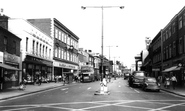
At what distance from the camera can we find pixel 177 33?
34719mm

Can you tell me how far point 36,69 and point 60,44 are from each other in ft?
51.2

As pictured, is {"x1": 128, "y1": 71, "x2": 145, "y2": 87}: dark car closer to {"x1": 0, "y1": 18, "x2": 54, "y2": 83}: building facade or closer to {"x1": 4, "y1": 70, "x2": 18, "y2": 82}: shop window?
{"x1": 0, "y1": 18, "x2": 54, "y2": 83}: building facade

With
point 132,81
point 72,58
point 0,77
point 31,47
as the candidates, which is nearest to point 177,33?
point 132,81

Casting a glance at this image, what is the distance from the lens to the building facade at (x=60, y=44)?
47.4m

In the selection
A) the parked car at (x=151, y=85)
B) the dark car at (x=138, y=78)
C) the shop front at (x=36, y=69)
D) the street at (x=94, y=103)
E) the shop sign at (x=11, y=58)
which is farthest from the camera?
the shop front at (x=36, y=69)

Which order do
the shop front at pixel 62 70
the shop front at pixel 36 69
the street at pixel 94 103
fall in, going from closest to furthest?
the street at pixel 94 103 < the shop front at pixel 36 69 < the shop front at pixel 62 70

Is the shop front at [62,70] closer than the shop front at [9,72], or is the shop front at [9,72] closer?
the shop front at [9,72]

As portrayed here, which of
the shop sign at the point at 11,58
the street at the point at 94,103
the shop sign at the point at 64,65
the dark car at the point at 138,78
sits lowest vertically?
the street at the point at 94,103

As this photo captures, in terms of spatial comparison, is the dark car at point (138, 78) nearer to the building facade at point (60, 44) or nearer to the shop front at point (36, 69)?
the shop front at point (36, 69)

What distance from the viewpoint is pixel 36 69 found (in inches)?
1513

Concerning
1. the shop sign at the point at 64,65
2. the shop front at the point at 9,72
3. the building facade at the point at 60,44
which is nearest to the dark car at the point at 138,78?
the shop front at the point at 9,72

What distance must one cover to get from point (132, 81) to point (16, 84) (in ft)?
50.8

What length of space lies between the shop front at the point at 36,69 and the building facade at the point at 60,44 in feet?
10.4

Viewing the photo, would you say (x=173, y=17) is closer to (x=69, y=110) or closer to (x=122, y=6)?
(x=122, y=6)
